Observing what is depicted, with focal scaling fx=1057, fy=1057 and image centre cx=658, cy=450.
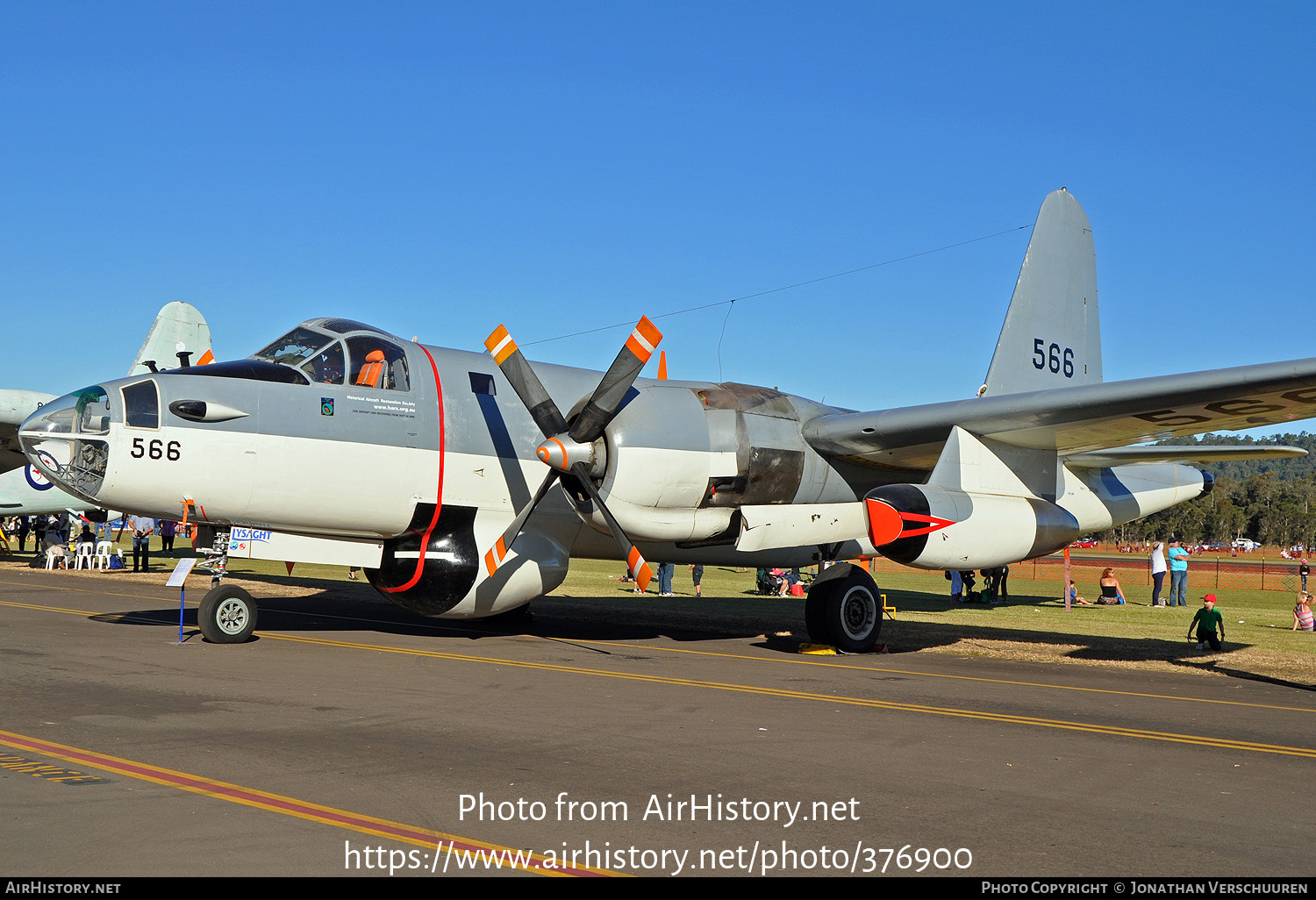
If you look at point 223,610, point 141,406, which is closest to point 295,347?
point 141,406

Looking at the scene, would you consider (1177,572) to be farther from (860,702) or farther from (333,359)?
(333,359)

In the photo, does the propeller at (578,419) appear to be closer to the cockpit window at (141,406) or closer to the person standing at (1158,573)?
the cockpit window at (141,406)

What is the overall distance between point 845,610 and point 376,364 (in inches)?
312

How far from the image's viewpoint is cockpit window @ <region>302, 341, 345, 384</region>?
13.9 meters

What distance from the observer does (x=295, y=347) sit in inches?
559

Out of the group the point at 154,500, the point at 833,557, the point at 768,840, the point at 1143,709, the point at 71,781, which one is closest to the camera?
the point at 768,840

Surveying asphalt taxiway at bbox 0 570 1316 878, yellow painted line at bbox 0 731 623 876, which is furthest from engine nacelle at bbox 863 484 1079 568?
yellow painted line at bbox 0 731 623 876

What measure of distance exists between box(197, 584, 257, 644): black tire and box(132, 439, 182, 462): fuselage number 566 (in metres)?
2.43

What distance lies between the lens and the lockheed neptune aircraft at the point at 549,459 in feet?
42.7

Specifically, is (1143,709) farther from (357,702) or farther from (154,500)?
(154,500)

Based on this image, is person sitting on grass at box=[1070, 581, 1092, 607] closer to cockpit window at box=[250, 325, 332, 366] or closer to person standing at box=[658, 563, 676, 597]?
person standing at box=[658, 563, 676, 597]
